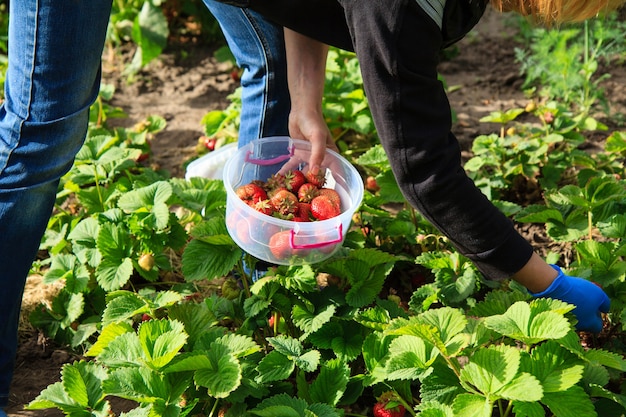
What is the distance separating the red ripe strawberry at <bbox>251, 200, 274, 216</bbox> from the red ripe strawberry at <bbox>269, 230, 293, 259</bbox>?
68 millimetres

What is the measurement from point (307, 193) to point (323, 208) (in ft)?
0.21

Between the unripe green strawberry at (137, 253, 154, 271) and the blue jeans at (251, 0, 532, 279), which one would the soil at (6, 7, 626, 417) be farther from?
the blue jeans at (251, 0, 532, 279)

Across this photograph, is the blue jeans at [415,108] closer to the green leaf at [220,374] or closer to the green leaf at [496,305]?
the green leaf at [496,305]

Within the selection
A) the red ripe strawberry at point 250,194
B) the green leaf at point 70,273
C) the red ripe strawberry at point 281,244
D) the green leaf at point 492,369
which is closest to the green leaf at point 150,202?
the green leaf at point 70,273

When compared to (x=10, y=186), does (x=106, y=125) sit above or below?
below

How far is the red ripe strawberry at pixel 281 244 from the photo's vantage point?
1.91 metres

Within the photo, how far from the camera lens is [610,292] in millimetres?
2180

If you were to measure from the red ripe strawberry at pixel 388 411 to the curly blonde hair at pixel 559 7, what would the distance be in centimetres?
96

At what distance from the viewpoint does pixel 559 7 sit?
155cm

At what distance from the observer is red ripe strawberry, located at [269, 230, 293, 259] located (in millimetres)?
1910

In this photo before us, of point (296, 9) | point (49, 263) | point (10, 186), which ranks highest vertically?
point (296, 9)

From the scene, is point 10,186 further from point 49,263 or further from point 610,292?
point 610,292

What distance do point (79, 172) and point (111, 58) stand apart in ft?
5.16

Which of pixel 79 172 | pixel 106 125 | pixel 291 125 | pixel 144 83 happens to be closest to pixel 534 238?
pixel 291 125
